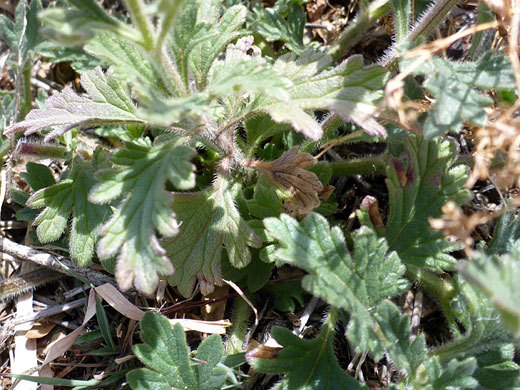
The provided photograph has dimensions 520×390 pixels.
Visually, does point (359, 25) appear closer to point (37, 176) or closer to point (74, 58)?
point (74, 58)

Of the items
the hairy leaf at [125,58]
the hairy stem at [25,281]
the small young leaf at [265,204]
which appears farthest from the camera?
the hairy stem at [25,281]

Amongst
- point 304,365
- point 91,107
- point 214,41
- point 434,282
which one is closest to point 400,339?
point 304,365

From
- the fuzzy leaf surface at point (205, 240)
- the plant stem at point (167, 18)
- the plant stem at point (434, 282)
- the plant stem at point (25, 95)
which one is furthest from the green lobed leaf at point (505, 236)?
the plant stem at point (25, 95)

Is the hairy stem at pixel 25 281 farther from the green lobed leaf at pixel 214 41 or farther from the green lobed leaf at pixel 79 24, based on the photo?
the green lobed leaf at pixel 79 24

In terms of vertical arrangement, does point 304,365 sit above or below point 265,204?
below

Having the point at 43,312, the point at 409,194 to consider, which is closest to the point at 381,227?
the point at 409,194

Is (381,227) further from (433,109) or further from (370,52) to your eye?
(370,52)

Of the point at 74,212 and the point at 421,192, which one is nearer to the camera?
the point at 421,192
